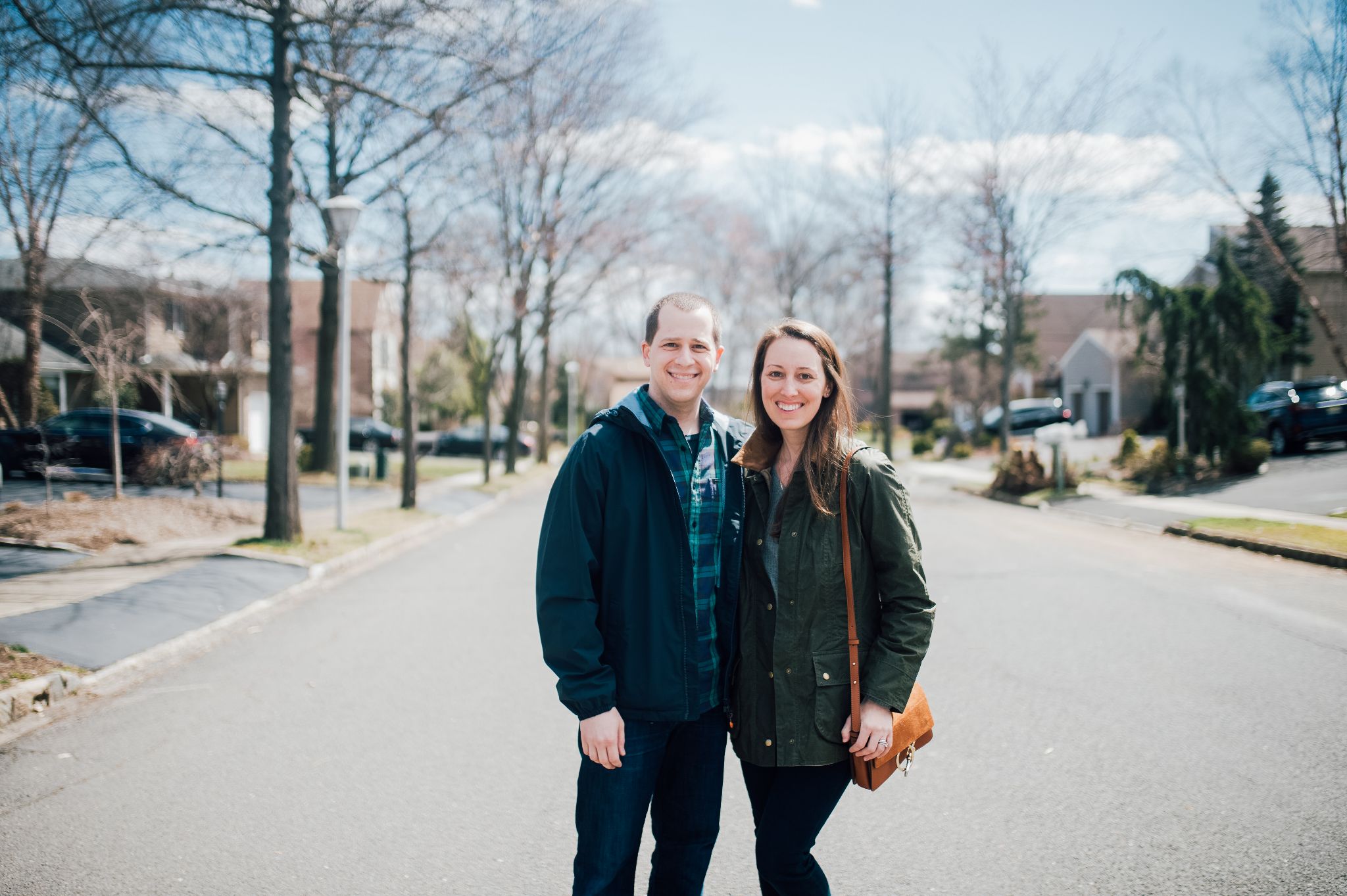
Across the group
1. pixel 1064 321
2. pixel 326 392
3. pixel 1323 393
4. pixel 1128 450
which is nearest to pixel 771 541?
pixel 326 392

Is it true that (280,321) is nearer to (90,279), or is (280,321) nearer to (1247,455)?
(90,279)

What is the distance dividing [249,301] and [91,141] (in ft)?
73.9

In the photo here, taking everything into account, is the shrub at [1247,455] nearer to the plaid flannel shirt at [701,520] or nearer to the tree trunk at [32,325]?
the plaid flannel shirt at [701,520]

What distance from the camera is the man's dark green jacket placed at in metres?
2.26

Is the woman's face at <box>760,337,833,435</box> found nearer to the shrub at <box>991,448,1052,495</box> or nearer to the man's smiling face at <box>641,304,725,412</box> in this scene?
the man's smiling face at <box>641,304,725,412</box>

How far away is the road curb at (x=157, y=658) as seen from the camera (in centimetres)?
508

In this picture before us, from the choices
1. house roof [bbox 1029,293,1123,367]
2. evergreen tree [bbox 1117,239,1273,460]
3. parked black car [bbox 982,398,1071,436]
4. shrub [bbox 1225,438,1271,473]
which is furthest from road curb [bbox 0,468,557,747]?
house roof [bbox 1029,293,1123,367]

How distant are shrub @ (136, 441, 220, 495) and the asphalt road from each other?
10727 millimetres

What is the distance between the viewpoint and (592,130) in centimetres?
2270

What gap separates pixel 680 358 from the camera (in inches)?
96.0

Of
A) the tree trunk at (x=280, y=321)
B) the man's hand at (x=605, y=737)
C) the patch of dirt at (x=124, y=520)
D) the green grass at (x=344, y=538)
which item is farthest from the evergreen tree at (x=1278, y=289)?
the man's hand at (x=605, y=737)

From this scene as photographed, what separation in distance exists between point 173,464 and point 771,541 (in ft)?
57.5

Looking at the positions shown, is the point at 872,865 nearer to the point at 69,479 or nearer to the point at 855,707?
the point at 855,707

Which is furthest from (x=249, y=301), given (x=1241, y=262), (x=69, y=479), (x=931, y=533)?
(x=1241, y=262)
